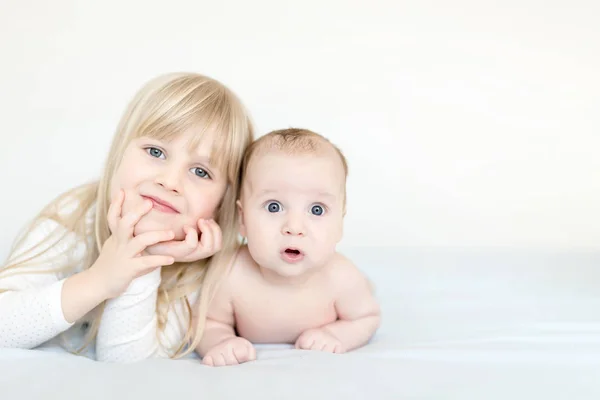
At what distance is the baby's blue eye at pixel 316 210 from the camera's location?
4.59 feet

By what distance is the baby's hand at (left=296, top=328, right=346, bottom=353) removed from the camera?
1.40 m

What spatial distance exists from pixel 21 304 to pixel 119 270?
0.20 metres

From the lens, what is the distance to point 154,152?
56.2 inches

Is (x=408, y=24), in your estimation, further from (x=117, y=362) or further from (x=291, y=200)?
(x=117, y=362)

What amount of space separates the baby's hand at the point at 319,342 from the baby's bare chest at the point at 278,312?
0.19 feet

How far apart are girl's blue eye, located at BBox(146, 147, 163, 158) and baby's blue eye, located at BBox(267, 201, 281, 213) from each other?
9.8 inches

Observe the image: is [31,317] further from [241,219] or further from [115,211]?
[241,219]

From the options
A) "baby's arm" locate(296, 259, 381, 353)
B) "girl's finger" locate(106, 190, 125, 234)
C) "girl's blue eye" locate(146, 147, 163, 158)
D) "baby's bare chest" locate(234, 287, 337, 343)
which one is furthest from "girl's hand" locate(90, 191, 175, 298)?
"baby's arm" locate(296, 259, 381, 353)

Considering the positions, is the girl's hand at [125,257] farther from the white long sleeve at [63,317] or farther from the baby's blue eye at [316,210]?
the baby's blue eye at [316,210]

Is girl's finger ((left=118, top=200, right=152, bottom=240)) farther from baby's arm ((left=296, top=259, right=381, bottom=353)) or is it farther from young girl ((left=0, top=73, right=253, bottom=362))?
baby's arm ((left=296, top=259, right=381, bottom=353))

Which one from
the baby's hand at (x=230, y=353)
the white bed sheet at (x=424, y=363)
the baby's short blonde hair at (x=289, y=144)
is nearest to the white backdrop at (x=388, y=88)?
the white bed sheet at (x=424, y=363)

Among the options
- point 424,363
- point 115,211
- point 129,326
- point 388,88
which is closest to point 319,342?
point 424,363

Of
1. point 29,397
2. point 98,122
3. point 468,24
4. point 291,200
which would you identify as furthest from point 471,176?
point 29,397

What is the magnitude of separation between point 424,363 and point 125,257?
58 centimetres
